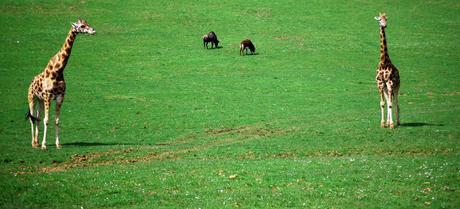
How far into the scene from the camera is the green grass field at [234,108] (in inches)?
768

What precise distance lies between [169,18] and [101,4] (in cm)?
902

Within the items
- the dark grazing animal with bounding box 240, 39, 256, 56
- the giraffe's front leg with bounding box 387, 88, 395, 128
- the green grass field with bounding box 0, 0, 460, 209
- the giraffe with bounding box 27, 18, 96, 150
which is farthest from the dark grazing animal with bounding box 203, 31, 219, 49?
the giraffe with bounding box 27, 18, 96, 150

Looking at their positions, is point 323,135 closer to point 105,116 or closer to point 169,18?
point 105,116

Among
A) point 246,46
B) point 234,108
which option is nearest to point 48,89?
point 234,108

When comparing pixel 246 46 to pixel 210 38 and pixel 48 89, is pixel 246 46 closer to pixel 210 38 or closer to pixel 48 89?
pixel 210 38

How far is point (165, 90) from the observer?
43594mm

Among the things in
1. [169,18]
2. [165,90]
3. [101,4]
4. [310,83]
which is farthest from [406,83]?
[101,4]

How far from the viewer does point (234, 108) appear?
38031 millimetres

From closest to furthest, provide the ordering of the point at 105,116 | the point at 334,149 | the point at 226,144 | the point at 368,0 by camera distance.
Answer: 1. the point at 334,149
2. the point at 226,144
3. the point at 105,116
4. the point at 368,0

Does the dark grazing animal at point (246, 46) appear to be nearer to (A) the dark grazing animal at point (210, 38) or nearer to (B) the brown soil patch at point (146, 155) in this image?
(A) the dark grazing animal at point (210, 38)

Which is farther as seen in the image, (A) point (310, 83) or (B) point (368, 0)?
(B) point (368, 0)

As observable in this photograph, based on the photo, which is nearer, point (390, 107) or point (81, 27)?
point (81, 27)

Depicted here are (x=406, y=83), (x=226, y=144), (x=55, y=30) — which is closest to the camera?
(x=226, y=144)

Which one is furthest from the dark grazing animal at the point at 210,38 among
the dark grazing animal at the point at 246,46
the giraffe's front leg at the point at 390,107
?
the giraffe's front leg at the point at 390,107
